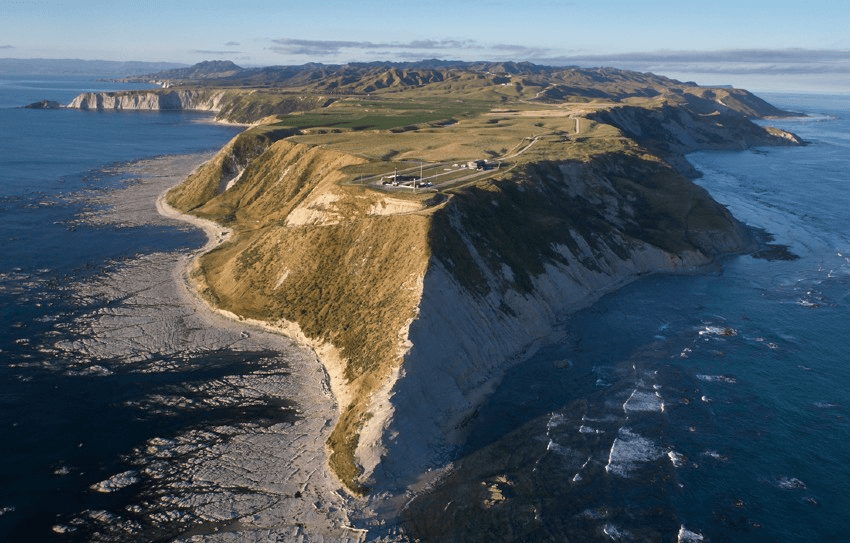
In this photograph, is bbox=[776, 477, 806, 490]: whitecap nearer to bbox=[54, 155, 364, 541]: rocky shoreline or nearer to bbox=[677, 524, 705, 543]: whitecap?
bbox=[677, 524, 705, 543]: whitecap

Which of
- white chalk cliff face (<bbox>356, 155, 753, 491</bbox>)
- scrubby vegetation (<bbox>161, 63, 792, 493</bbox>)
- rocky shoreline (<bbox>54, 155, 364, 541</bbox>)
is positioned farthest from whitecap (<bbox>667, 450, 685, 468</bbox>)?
rocky shoreline (<bbox>54, 155, 364, 541</bbox>)

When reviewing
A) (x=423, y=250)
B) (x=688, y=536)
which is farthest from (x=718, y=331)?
(x=688, y=536)

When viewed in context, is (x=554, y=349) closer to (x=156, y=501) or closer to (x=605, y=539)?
(x=605, y=539)

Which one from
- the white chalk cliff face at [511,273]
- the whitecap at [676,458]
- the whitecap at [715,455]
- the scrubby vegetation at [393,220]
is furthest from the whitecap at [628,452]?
the scrubby vegetation at [393,220]

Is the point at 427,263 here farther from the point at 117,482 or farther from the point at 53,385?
the point at 53,385

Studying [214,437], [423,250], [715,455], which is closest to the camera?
[715,455]
